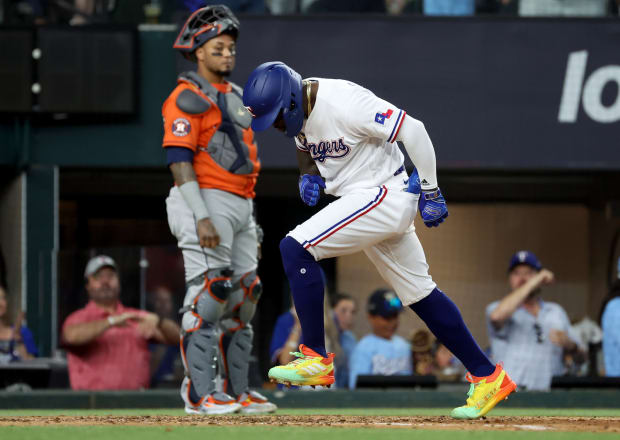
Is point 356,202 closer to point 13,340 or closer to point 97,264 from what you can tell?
point 97,264

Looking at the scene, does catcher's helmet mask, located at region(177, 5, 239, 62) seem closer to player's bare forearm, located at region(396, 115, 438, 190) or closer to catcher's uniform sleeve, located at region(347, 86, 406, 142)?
catcher's uniform sleeve, located at region(347, 86, 406, 142)

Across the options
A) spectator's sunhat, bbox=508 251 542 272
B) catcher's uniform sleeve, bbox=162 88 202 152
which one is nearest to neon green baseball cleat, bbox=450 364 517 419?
catcher's uniform sleeve, bbox=162 88 202 152

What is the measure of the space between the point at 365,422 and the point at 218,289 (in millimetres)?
1503

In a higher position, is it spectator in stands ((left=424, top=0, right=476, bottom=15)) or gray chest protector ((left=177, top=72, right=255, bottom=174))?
spectator in stands ((left=424, top=0, right=476, bottom=15))

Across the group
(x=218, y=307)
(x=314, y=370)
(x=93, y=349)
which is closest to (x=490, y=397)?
(x=314, y=370)

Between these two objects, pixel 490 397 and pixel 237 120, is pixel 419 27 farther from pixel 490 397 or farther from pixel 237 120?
pixel 490 397

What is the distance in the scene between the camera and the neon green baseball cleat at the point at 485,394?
559cm

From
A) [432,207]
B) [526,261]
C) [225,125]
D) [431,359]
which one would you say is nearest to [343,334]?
[431,359]

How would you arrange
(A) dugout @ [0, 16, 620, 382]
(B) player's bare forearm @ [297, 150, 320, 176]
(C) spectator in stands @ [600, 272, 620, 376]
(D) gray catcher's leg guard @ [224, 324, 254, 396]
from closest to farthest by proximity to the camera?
(B) player's bare forearm @ [297, 150, 320, 176]
(D) gray catcher's leg guard @ [224, 324, 254, 396]
(C) spectator in stands @ [600, 272, 620, 376]
(A) dugout @ [0, 16, 620, 382]

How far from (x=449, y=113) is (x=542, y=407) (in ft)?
12.5

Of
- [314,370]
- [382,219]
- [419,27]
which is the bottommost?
[314,370]

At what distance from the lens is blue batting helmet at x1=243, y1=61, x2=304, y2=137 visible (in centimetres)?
555

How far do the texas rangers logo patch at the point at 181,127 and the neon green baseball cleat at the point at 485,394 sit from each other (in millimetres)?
2127

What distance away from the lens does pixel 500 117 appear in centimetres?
1130
